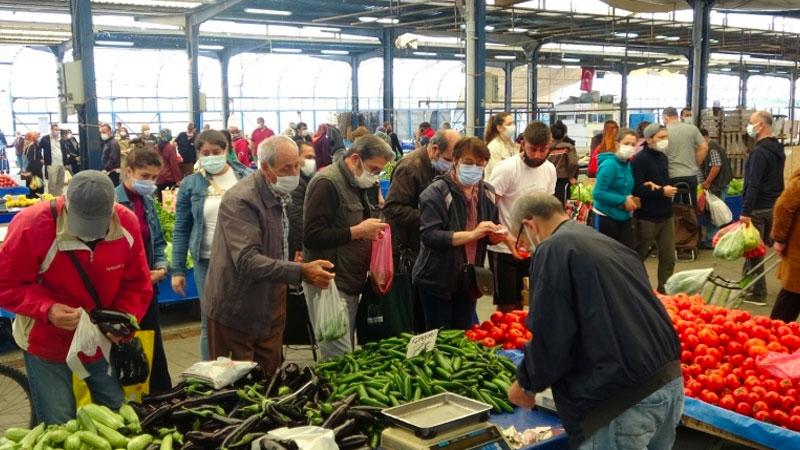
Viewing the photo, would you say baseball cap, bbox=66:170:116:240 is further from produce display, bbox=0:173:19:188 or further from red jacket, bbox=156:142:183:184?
produce display, bbox=0:173:19:188

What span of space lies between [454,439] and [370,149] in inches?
80.0

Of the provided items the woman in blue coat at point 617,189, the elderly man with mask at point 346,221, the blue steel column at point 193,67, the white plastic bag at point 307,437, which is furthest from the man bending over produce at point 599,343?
the blue steel column at point 193,67

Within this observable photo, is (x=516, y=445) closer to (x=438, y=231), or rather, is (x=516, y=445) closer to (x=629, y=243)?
(x=438, y=231)

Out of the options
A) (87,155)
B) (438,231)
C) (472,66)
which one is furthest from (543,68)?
(438,231)

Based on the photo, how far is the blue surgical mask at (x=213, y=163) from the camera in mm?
5125

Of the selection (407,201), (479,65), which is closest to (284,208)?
(407,201)

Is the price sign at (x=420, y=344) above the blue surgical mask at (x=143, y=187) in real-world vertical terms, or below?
below

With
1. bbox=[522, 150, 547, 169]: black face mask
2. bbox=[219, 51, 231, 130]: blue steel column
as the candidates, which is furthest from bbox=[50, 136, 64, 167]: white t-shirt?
bbox=[522, 150, 547, 169]: black face mask

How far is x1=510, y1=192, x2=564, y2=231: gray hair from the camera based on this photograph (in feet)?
9.20

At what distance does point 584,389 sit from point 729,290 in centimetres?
371

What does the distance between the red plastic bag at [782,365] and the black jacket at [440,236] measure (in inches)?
69.2

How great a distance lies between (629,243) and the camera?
719 centimetres

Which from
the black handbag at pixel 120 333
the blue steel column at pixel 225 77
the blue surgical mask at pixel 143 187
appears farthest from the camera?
the blue steel column at pixel 225 77

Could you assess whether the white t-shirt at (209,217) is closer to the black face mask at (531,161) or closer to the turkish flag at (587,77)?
the black face mask at (531,161)
